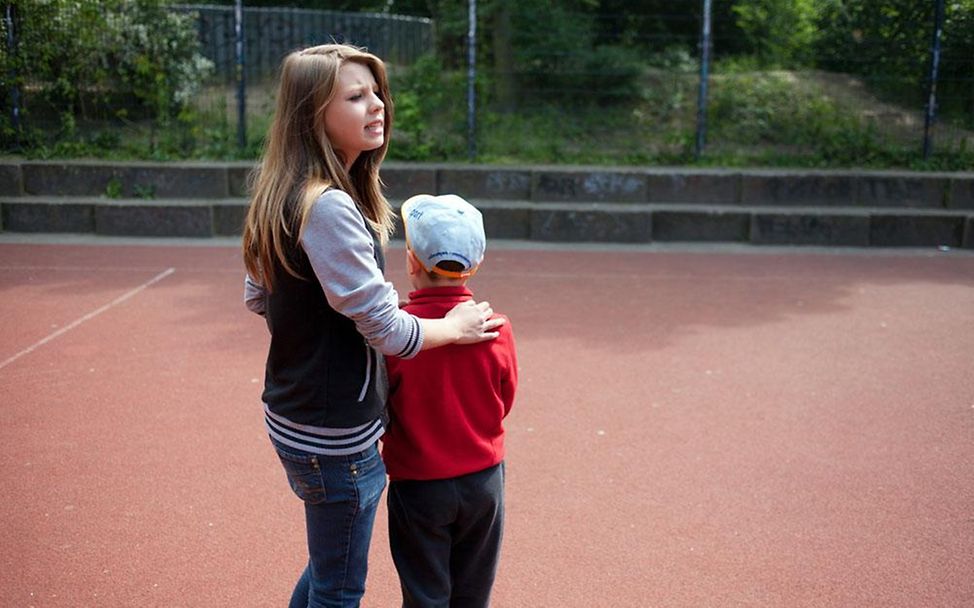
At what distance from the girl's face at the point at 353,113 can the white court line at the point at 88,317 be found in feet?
14.2

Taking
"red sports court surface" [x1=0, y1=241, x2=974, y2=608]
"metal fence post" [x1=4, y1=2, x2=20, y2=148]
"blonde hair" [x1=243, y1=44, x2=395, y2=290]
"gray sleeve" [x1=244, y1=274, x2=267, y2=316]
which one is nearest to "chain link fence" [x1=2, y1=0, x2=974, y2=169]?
"metal fence post" [x1=4, y1=2, x2=20, y2=148]

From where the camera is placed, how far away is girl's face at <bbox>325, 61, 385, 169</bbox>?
2523mm

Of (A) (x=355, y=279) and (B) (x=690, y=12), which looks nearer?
(A) (x=355, y=279)

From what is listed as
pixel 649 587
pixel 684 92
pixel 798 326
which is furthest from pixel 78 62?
pixel 649 587

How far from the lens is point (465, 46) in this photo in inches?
495

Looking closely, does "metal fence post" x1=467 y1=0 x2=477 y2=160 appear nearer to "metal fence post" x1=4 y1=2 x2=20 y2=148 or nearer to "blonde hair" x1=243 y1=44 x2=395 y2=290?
"metal fence post" x1=4 y1=2 x2=20 y2=148

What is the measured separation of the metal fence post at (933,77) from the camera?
11.9 metres

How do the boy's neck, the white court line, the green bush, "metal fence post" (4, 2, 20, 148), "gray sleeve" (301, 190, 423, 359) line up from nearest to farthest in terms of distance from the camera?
"gray sleeve" (301, 190, 423, 359) → the boy's neck → the white court line → "metal fence post" (4, 2, 20, 148) → the green bush

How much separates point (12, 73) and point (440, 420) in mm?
10537

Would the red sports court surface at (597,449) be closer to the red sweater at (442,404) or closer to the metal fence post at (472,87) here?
the red sweater at (442,404)

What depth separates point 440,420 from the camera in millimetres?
2568

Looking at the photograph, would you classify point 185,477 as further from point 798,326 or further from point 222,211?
point 222,211

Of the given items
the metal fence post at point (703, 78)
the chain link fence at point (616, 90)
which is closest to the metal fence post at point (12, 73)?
the chain link fence at point (616, 90)

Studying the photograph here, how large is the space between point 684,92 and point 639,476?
9408 millimetres
